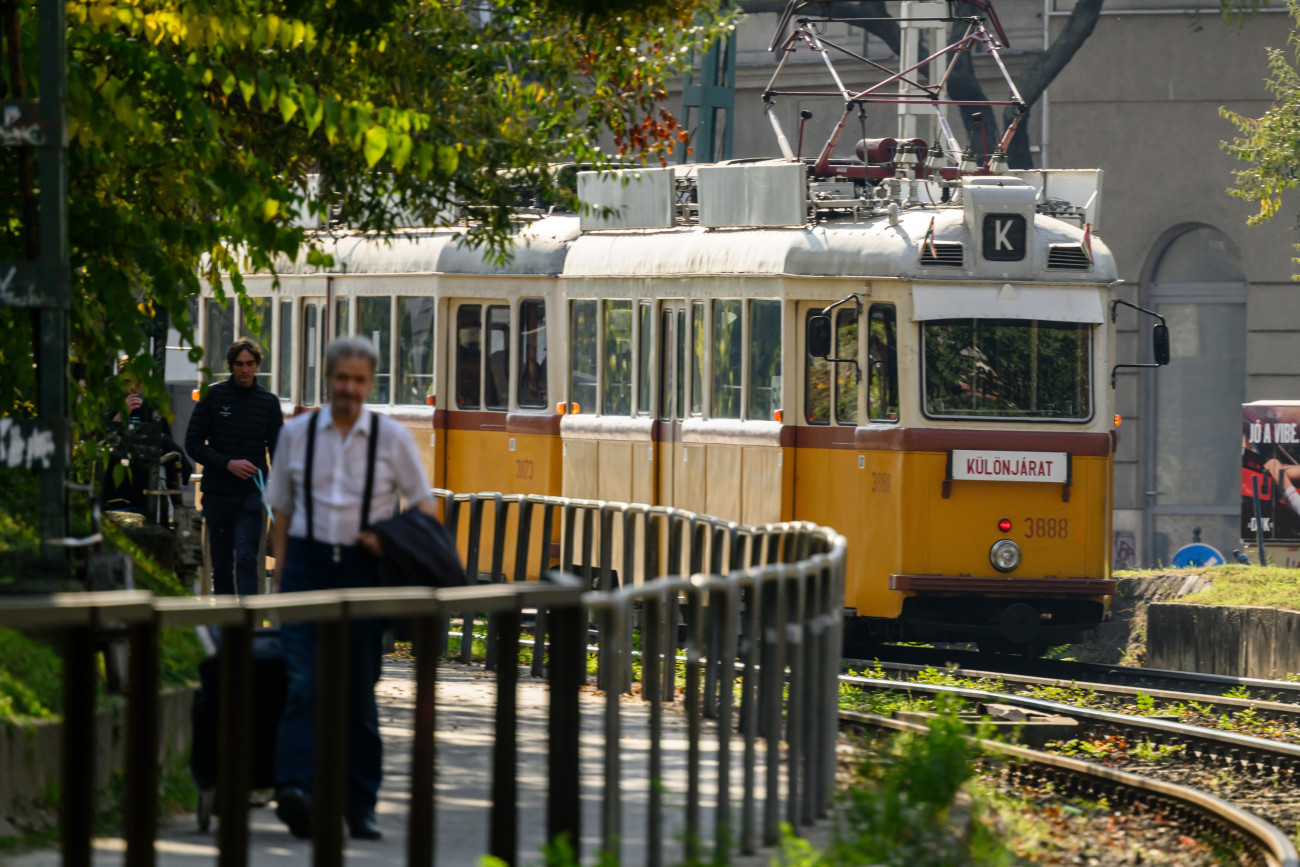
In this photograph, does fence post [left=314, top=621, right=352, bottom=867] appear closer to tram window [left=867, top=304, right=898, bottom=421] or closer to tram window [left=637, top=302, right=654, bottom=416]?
tram window [left=867, top=304, right=898, bottom=421]

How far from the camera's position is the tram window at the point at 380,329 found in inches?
764

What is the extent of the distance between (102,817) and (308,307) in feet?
45.1

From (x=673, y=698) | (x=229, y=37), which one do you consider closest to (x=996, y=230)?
(x=673, y=698)

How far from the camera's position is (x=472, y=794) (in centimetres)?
783

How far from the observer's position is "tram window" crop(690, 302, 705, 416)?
54.9ft

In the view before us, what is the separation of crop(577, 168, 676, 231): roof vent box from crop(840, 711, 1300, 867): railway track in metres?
6.64

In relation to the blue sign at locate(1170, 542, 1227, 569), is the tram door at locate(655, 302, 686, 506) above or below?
above

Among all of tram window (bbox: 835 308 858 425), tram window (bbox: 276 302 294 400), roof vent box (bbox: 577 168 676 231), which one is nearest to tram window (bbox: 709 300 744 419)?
tram window (bbox: 835 308 858 425)

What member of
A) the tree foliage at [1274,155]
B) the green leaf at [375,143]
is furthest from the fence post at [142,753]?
the tree foliage at [1274,155]

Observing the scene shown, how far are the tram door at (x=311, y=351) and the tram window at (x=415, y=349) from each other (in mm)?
1096

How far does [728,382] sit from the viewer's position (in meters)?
16.4

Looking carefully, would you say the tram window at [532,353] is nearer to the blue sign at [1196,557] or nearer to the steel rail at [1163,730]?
the steel rail at [1163,730]

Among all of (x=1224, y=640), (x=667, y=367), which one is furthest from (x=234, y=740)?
(x=1224, y=640)

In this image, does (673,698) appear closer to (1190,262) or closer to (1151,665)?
(1151,665)
